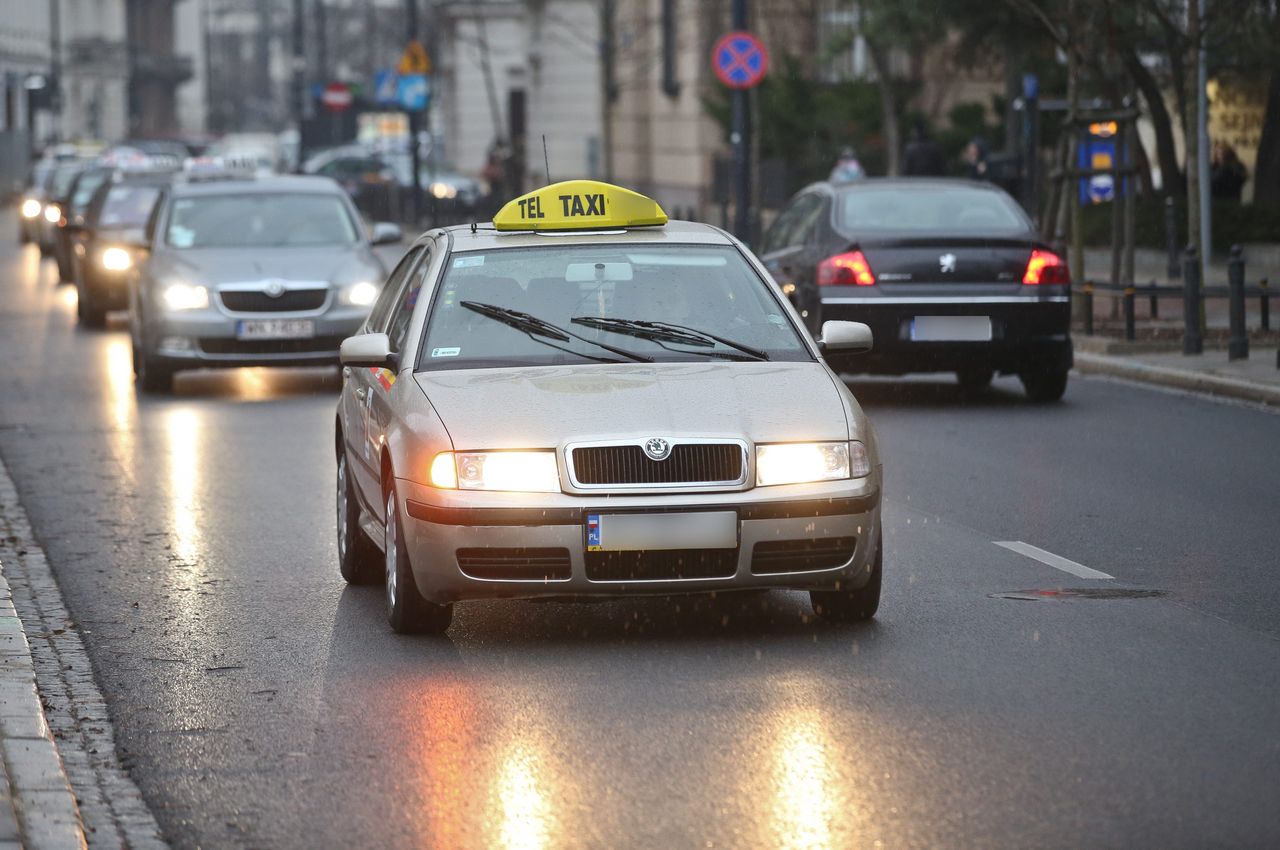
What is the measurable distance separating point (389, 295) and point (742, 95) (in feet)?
62.8

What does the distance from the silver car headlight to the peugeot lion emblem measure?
10902 mm

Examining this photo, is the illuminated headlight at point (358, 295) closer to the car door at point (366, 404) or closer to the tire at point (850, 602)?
the car door at point (366, 404)

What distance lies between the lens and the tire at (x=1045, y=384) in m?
16.6

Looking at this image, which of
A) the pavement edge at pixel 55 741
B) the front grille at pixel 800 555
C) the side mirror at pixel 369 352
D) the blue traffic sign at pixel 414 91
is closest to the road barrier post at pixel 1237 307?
the side mirror at pixel 369 352

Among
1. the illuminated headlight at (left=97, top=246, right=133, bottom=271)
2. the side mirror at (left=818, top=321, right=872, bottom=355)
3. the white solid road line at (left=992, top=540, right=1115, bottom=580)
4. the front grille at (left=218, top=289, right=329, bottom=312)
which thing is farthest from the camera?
the illuminated headlight at (left=97, top=246, right=133, bottom=271)

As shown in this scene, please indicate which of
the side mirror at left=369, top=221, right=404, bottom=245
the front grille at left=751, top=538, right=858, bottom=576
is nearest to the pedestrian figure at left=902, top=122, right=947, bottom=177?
the side mirror at left=369, top=221, right=404, bottom=245

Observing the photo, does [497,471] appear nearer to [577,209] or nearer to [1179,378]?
[577,209]

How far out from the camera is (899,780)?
6086 mm

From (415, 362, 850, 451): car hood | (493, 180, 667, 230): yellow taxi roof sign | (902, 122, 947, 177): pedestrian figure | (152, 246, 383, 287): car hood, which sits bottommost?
(415, 362, 850, 451): car hood

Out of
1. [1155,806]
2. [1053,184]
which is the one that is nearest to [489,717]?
[1155,806]

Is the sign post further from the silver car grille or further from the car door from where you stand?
the silver car grille

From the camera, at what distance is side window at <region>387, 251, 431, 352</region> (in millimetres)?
9000

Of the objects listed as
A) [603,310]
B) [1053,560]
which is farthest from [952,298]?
[603,310]

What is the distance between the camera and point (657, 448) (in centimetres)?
766
